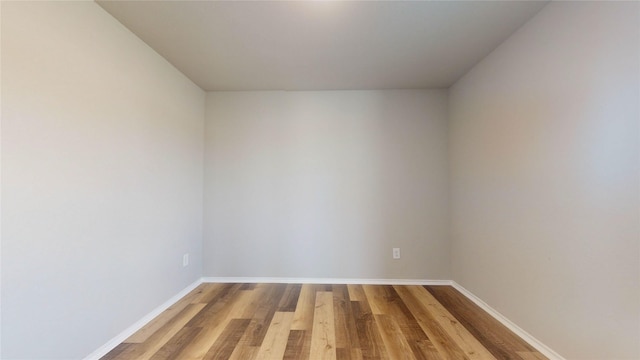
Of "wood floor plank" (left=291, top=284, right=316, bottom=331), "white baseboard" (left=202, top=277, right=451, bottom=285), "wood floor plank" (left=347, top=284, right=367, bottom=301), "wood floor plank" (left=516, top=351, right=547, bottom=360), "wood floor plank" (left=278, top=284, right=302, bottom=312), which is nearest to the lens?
"wood floor plank" (left=516, top=351, right=547, bottom=360)

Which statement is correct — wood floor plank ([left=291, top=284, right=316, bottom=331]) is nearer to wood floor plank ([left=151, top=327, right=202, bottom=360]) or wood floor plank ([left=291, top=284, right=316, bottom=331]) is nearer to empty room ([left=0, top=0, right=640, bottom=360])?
empty room ([left=0, top=0, right=640, bottom=360])

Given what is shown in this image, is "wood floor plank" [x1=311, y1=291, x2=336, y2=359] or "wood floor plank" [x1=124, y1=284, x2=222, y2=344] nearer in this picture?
"wood floor plank" [x1=311, y1=291, x2=336, y2=359]

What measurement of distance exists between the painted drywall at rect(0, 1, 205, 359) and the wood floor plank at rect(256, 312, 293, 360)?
104cm

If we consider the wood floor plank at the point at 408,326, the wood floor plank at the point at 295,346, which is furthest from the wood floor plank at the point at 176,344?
the wood floor plank at the point at 408,326

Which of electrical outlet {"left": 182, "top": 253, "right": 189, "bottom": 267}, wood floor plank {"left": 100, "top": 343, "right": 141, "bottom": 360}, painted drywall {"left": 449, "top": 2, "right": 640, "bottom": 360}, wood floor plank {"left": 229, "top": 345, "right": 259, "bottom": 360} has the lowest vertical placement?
wood floor plank {"left": 229, "top": 345, "right": 259, "bottom": 360}

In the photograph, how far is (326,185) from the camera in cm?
311

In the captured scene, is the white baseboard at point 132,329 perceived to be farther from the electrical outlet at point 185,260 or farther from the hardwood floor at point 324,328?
the electrical outlet at point 185,260

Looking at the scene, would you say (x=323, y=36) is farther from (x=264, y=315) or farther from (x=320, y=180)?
(x=264, y=315)

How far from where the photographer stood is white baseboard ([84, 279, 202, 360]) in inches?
67.1

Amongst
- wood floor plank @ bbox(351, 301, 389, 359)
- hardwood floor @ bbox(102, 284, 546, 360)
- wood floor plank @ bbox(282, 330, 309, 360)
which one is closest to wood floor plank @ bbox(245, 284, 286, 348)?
hardwood floor @ bbox(102, 284, 546, 360)

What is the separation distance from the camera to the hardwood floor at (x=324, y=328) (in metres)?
1.75

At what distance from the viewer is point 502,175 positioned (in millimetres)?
2146

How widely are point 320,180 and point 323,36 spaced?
1564 mm

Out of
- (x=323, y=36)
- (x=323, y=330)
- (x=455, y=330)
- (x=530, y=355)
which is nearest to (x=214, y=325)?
(x=323, y=330)
